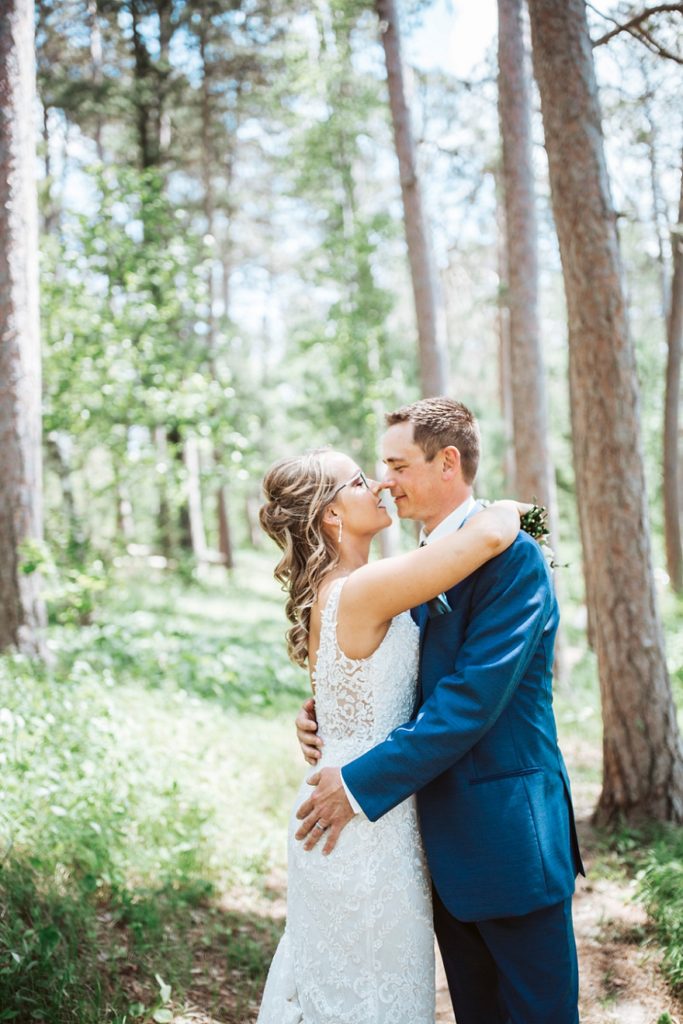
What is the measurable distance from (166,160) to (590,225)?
44.2 ft

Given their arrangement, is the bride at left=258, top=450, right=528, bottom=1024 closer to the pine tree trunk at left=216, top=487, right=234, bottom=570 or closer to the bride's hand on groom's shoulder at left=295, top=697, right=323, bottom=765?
the bride's hand on groom's shoulder at left=295, top=697, right=323, bottom=765

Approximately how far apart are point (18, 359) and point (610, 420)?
182 inches

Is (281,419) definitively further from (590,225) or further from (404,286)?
(590,225)

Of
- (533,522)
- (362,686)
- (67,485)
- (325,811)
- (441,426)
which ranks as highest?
(441,426)

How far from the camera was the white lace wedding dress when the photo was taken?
2506 mm

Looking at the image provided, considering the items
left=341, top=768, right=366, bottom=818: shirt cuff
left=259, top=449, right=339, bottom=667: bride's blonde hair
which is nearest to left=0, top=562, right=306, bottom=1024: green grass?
left=341, top=768, right=366, bottom=818: shirt cuff

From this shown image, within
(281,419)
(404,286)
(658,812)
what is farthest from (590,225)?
(281,419)

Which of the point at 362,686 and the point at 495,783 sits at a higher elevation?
the point at 362,686

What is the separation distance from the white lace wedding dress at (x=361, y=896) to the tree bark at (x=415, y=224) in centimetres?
830

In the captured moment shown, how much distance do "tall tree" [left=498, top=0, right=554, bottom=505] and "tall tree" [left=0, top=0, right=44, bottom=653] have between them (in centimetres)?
502

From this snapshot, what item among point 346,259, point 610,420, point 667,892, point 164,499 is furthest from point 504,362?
point 667,892

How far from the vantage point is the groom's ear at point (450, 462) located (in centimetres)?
269

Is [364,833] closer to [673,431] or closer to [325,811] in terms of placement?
[325,811]

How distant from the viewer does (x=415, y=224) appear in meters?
10.8
